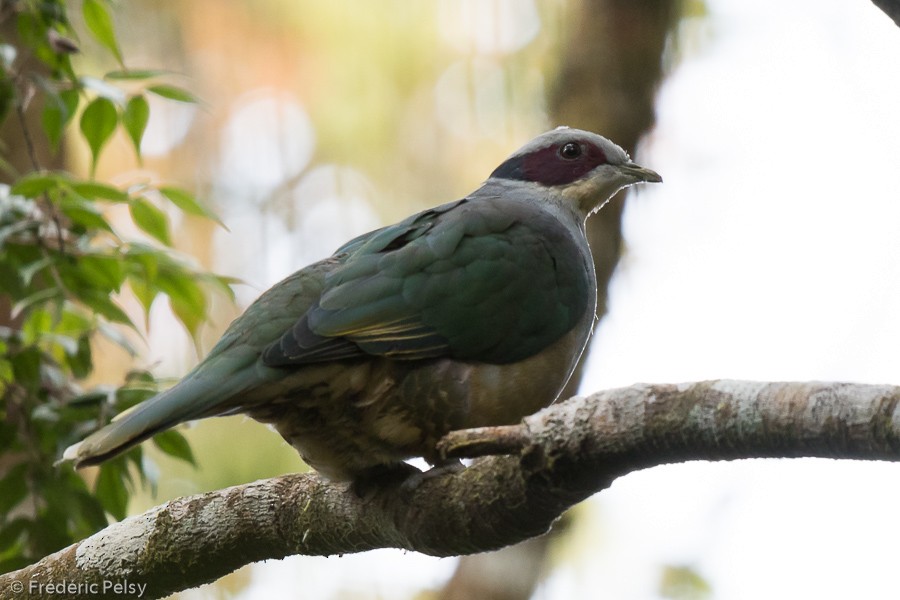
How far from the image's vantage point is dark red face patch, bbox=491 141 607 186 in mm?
4148

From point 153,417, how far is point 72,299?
855mm

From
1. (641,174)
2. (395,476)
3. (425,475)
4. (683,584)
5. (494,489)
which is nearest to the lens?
(494,489)

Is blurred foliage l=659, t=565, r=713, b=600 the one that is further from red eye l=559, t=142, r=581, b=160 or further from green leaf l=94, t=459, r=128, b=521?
green leaf l=94, t=459, r=128, b=521

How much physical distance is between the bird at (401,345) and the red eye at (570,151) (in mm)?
586

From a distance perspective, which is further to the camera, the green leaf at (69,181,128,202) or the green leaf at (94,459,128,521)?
the green leaf at (94,459,128,521)

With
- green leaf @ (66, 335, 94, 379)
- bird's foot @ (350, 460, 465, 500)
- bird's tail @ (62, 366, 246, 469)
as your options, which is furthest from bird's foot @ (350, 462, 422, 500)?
green leaf @ (66, 335, 94, 379)

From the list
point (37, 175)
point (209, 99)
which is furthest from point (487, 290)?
point (209, 99)

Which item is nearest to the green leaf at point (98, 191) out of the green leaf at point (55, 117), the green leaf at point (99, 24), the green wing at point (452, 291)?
the green leaf at point (55, 117)

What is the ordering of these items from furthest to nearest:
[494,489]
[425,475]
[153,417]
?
[425,475], [153,417], [494,489]

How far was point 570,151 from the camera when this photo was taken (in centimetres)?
→ 418

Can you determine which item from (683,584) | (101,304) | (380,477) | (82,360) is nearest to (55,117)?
(101,304)

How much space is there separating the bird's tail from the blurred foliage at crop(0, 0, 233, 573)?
19.7 inches

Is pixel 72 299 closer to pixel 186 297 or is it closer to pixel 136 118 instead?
pixel 186 297

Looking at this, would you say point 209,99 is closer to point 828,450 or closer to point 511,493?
point 511,493
